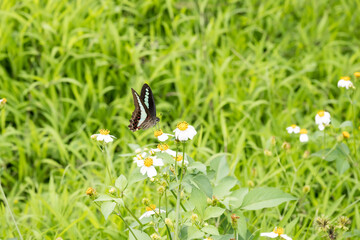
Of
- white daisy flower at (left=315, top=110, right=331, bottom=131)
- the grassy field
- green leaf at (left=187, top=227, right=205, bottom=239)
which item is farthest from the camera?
the grassy field

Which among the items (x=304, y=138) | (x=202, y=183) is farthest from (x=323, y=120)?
(x=202, y=183)

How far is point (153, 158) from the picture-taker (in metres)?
1.22

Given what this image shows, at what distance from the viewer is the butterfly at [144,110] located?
1616 millimetres

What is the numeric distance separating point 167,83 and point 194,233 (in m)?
1.94

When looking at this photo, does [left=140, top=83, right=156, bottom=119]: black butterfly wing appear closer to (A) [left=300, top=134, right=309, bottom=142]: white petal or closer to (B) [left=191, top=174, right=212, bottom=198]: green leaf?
(B) [left=191, top=174, right=212, bottom=198]: green leaf

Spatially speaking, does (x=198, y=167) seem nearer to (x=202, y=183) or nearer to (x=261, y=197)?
(x=202, y=183)

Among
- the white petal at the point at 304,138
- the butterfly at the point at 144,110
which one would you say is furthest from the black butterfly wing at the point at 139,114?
the white petal at the point at 304,138

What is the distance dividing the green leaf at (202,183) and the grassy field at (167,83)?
844 mm

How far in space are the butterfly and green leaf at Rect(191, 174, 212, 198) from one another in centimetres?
48

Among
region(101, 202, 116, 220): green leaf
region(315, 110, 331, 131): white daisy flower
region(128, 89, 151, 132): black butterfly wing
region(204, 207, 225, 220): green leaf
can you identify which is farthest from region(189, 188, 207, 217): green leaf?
region(315, 110, 331, 131): white daisy flower

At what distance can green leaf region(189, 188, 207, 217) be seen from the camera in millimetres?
1217

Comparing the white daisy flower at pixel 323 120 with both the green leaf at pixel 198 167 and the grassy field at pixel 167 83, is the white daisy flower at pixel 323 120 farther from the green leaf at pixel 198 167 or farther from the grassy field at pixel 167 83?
the green leaf at pixel 198 167

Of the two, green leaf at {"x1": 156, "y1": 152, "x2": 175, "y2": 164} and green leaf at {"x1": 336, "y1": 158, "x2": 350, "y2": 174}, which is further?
green leaf at {"x1": 336, "y1": 158, "x2": 350, "y2": 174}

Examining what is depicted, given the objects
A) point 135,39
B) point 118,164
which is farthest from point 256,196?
point 135,39
